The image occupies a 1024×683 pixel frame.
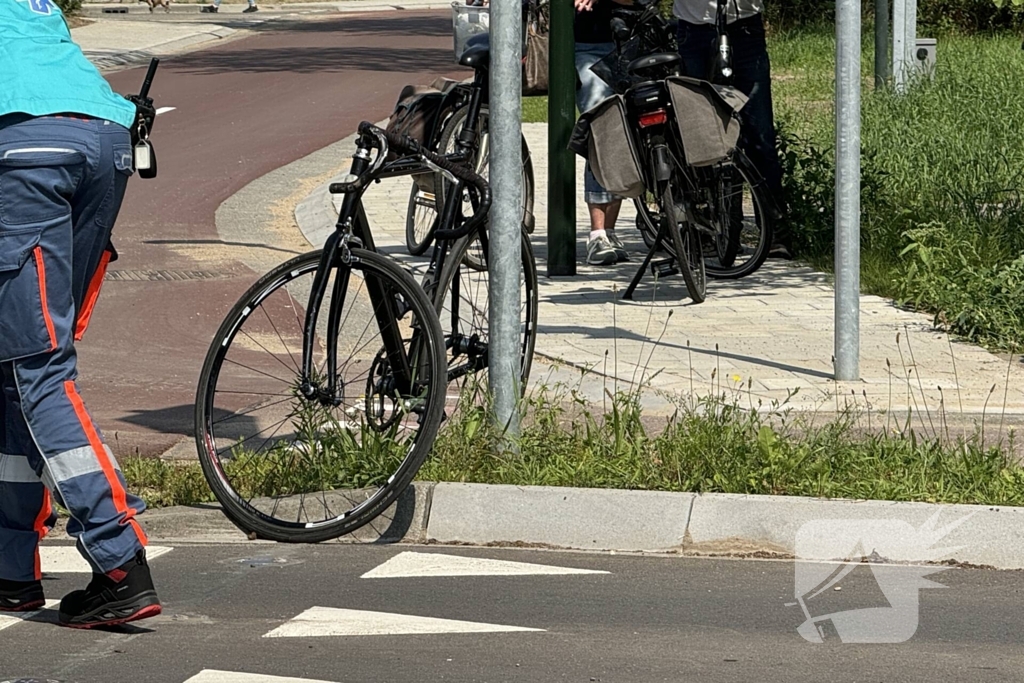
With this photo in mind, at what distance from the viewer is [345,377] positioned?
579 cm

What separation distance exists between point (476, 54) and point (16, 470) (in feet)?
14.1

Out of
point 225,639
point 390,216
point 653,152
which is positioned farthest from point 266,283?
point 390,216

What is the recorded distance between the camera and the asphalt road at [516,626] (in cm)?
436

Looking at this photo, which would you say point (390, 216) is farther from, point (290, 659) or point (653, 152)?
point (290, 659)

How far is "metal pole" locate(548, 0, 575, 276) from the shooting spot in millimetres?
9688

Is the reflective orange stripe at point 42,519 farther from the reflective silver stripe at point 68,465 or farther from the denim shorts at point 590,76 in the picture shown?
the denim shorts at point 590,76

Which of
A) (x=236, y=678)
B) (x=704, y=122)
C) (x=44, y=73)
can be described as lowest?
(x=236, y=678)

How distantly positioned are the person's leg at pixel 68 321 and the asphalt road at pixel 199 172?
2.08 m

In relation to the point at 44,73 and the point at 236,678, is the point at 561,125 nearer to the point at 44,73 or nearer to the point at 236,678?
the point at 44,73

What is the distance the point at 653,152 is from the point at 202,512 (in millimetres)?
3798

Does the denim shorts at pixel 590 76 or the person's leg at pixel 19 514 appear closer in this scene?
the person's leg at pixel 19 514

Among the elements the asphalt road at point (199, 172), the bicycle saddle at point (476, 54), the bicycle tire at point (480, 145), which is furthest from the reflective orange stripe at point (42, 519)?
the bicycle saddle at point (476, 54)

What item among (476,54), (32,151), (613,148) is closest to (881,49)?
(613,148)

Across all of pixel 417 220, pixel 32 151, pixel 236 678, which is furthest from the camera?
pixel 417 220
